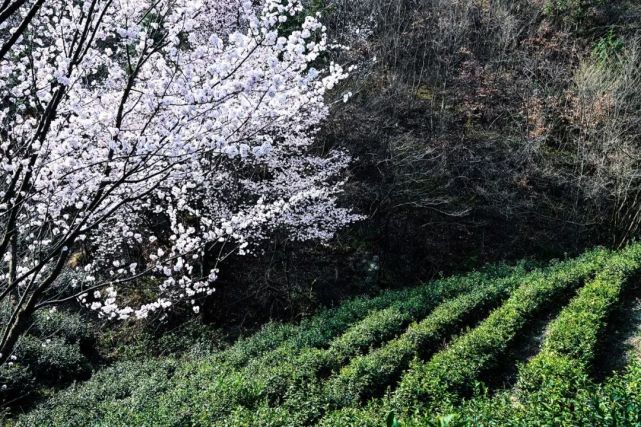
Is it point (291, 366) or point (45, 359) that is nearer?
point (291, 366)

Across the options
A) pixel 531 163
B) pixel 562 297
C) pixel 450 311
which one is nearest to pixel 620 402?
pixel 450 311

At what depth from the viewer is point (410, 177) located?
16.9 metres

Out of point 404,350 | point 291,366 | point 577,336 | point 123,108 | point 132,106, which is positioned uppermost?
point 132,106

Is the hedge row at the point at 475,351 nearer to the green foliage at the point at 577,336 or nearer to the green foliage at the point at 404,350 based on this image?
the green foliage at the point at 404,350

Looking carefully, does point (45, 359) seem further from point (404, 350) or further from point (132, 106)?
point (132, 106)

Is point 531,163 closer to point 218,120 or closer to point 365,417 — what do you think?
point 365,417

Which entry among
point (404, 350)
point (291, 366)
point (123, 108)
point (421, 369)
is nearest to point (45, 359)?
point (291, 366)

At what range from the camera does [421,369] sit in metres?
8.13

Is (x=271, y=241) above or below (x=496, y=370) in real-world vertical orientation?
above

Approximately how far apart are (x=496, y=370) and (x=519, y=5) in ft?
67.6

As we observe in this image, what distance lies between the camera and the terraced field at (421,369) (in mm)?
6347

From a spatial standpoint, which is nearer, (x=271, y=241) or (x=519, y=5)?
(x=271, y=241)

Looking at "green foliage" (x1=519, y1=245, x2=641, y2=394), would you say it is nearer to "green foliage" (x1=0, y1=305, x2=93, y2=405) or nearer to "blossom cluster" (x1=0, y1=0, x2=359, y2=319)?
"blossom cluster" (x1=0, y1=0, x2=359, y2=319)

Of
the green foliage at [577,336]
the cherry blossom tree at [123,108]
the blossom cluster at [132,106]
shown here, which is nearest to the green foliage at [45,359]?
the blossom cluster at [132,106]
